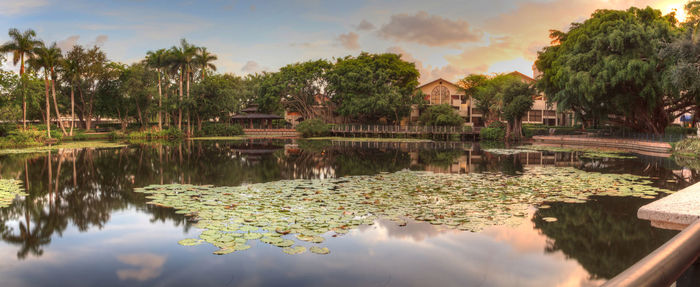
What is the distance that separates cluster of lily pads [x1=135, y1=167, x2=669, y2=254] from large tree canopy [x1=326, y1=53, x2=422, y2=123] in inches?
1391

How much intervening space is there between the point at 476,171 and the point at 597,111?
23.7 m

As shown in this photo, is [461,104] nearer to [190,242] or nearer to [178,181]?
[178,181]

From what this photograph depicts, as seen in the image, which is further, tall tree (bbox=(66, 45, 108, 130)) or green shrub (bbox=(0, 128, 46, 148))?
tall tree (bbox=(66, 45, 108, 130))

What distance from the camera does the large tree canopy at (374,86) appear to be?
161ft

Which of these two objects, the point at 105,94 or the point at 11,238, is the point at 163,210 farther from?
the point at 105,94

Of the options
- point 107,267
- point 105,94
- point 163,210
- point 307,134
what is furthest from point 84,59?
point 107,267

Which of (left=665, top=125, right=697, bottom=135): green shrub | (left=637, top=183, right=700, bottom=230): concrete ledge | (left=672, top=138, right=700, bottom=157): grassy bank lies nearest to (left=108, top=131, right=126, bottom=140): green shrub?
(left=672, top=138, right=700, bottom=157): grassy bank

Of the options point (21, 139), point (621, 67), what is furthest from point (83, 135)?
point (621, 67)

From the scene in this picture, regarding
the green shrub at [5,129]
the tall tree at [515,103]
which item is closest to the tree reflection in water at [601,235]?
the tall tree at [515,103]

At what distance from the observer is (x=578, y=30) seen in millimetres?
32906

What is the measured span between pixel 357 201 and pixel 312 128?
38051mm

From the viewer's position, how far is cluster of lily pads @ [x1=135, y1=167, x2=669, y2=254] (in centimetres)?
704

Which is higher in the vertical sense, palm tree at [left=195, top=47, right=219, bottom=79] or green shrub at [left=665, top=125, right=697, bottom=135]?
palm tree at [left=195, top=47, right=219, bottom=79]

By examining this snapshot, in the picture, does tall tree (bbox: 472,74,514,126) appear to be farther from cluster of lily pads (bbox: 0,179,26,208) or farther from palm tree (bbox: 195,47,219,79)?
cluster of lily pads (bbox: 0,179,26,208)
